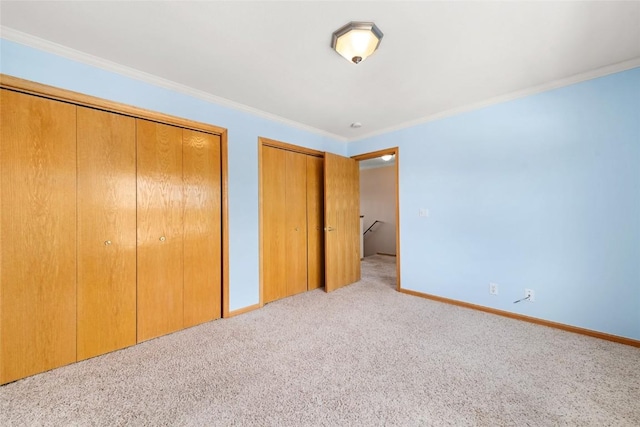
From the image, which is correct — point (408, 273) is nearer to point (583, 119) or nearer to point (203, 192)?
point (583, 119)

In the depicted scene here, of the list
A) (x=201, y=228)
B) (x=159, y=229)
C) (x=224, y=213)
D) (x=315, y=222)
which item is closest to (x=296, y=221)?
(x=315, y=222)

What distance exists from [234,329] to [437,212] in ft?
8.88

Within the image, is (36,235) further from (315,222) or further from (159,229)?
(315,222)

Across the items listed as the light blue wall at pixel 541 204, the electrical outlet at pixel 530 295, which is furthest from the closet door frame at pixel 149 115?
the electrical outlet at pixel 530 295

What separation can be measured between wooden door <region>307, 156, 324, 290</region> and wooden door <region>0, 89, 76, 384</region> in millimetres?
2459

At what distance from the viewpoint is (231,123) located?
2742 millimetres

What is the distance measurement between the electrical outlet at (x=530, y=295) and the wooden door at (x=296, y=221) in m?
2.56

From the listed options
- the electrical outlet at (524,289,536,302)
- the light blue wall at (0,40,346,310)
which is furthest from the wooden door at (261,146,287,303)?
the electrical outlet at (524,289,536,302)

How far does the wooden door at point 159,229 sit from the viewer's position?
7.14 ft

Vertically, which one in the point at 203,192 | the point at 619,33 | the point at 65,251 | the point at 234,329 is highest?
the point at 619,33

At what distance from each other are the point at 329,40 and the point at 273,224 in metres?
2.10

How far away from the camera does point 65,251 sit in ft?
6.04

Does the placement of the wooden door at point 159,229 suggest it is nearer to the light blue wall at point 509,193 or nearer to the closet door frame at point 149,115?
the closet door frame at point 149,115

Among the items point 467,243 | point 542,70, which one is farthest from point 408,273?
point 542,70
